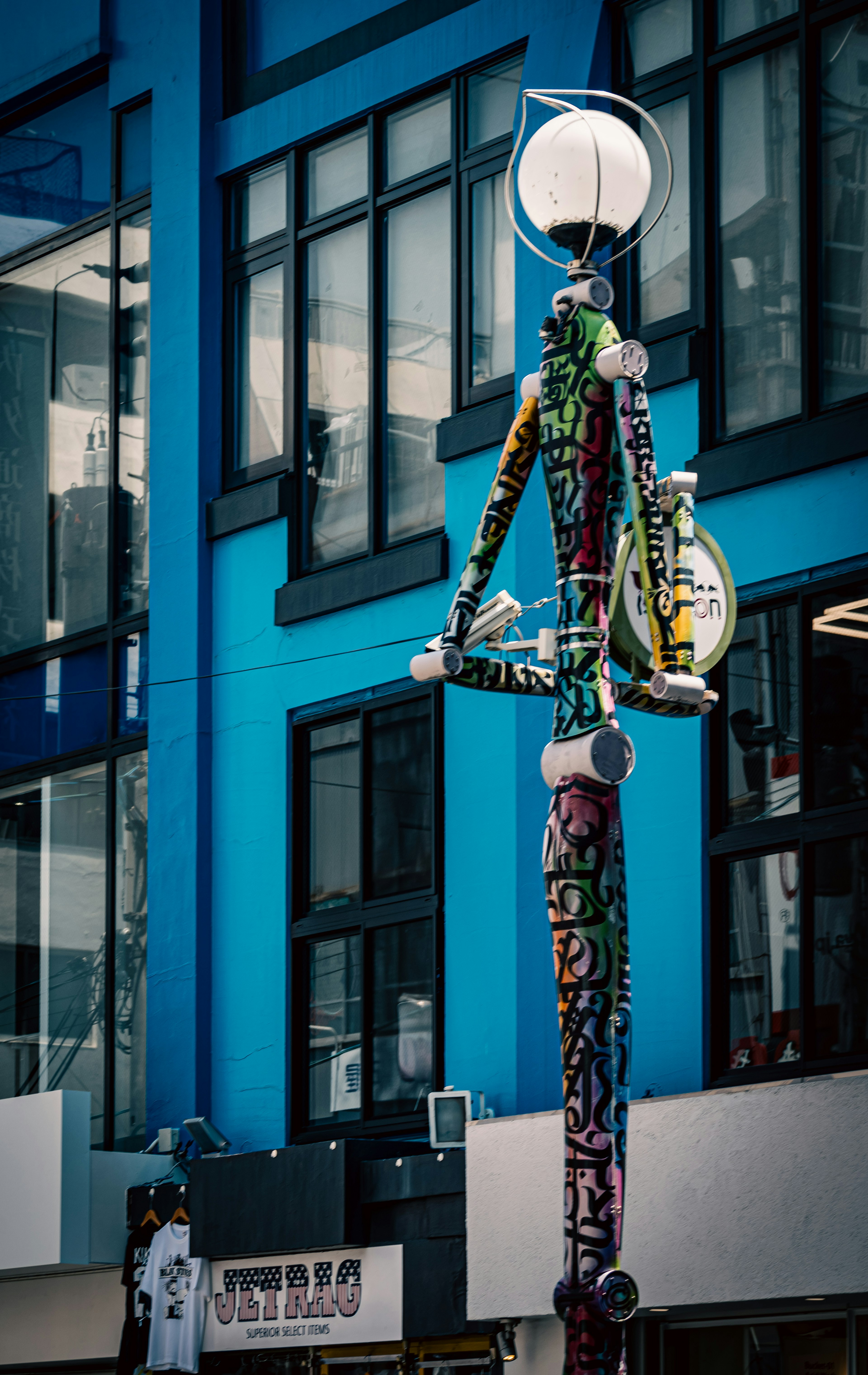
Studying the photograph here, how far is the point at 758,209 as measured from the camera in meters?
13.5

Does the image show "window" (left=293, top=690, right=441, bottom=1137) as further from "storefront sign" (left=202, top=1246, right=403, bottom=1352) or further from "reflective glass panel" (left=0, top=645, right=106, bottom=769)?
"reflective glass panel" (left=0, top=645, right=106, bottom=769)

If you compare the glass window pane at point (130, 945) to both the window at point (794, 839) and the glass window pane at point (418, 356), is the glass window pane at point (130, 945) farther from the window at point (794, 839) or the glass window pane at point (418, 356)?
the window at point (794, 839)

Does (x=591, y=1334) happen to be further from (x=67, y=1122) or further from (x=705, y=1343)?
(x=67, y=1122)

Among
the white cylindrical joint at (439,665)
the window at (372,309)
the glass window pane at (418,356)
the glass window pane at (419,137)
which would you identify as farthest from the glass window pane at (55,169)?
the white cylindrical joint at (439,665)

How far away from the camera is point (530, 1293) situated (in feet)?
39.3

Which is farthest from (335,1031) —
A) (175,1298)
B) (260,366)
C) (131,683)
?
(260,366)

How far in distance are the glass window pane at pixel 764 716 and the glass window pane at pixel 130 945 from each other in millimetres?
5947

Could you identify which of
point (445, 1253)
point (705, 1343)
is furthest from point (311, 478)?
point (705, 1343)

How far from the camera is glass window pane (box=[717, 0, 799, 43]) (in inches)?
531

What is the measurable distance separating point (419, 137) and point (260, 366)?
2.28 meters

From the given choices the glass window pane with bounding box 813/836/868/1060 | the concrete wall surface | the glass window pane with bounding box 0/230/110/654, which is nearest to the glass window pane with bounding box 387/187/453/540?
the glass window pane with bounding box 0/230/110/654

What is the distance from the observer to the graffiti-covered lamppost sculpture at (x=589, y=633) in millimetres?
8367

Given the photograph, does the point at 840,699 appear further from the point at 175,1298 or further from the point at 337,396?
the point at 175,1298

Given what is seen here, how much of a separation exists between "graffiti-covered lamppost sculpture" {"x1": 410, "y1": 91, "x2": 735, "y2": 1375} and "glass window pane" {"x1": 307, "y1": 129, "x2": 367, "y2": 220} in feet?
23.8
